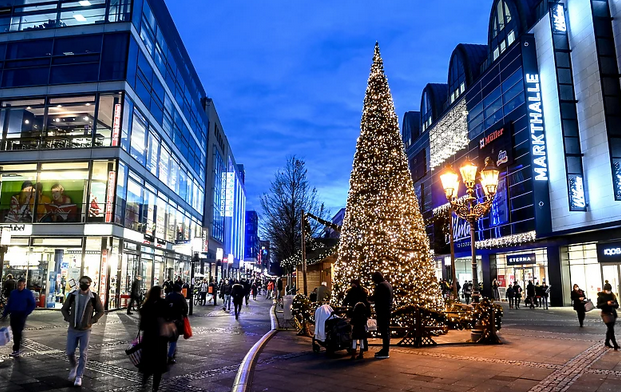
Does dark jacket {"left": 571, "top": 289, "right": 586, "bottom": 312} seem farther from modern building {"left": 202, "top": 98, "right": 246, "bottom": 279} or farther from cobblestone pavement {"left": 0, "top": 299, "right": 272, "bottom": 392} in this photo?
modern building {"left": 202, "top": 98, "right": 246, "bottom": 279}

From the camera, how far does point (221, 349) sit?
10531mm

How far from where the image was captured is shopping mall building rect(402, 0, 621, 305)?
25609 mm

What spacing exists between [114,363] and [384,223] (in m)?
8.03

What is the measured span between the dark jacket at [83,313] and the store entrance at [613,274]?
1078 inches

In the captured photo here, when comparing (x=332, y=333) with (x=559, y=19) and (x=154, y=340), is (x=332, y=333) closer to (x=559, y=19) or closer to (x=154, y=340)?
(x=154, y=340)

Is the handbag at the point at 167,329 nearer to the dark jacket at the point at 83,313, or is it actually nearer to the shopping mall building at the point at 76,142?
the dark jacket at the point at 83,313

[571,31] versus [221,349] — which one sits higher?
[571,31]

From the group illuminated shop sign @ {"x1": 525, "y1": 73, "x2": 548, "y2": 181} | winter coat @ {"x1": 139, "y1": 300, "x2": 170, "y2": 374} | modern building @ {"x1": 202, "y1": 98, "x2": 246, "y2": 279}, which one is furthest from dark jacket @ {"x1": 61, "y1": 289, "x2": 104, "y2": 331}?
modern building @ {"x1": 202, "y1": 98, "x2": 246, "y2": 279}

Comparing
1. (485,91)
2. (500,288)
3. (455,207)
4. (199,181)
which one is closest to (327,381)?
(455,207)

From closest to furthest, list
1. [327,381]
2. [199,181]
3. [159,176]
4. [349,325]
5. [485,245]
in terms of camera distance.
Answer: [327,381] → [349,325] → [159,176] → [485,245] → [199,181]

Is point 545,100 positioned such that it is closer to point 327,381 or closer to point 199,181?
point 327,381

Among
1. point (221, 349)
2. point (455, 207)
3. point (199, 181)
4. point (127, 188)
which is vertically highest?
point (199, 181)

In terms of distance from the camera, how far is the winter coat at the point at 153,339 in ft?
19.0

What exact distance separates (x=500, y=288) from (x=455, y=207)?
26.1 m
